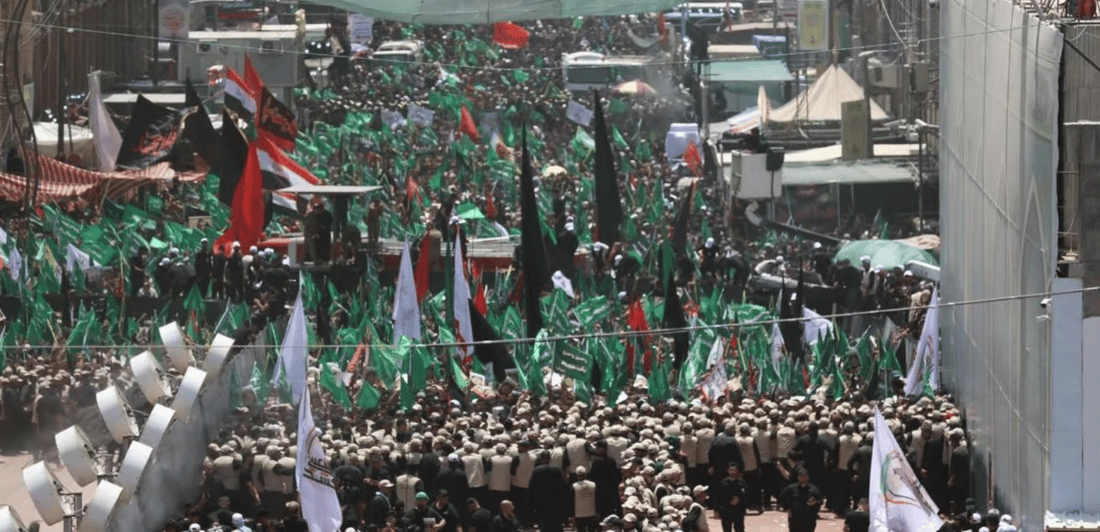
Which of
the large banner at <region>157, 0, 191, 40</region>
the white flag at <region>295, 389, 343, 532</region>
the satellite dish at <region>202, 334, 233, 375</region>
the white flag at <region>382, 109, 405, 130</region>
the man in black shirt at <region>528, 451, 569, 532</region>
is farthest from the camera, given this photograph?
the large banner at <region>157, 0, 191, 40</region>

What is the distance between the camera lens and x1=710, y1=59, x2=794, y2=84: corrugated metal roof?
64.9m

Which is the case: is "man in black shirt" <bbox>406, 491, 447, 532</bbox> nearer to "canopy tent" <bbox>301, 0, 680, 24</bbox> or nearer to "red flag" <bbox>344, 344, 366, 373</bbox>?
"red flag" <bbox>344, 344, 366, 373</bbox>

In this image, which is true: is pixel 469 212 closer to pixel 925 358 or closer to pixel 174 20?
pixel 925 358

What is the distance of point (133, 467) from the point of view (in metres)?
24.6

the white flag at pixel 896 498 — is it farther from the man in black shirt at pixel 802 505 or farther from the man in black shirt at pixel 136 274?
the man in black shirt at pixel 136 274

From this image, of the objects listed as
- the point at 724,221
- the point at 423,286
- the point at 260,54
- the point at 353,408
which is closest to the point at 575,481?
the point at 353,408

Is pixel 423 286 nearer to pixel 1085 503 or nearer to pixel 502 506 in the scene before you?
pixel 502 506

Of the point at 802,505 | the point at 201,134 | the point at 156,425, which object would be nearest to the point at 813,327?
the point at 802,505

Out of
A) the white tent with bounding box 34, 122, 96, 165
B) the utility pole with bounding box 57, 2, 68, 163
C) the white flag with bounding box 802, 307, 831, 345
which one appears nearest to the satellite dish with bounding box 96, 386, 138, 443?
the white flag with bounding box 802, 307, 831, 345

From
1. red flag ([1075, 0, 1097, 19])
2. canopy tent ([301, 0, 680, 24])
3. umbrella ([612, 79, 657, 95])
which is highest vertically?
red flag ([1075, 0, 1097, 19])

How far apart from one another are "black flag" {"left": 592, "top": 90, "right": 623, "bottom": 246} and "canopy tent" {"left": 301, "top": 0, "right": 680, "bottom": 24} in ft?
14.2

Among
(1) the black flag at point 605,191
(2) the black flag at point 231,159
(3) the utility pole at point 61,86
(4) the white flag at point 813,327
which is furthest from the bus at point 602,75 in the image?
(4) the white flag at point 813,327

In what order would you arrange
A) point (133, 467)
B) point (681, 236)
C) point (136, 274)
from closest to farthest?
1. point (133, 467)
2. point (136, 274)
3. point (681, 236)

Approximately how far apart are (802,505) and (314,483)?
13.6ft
